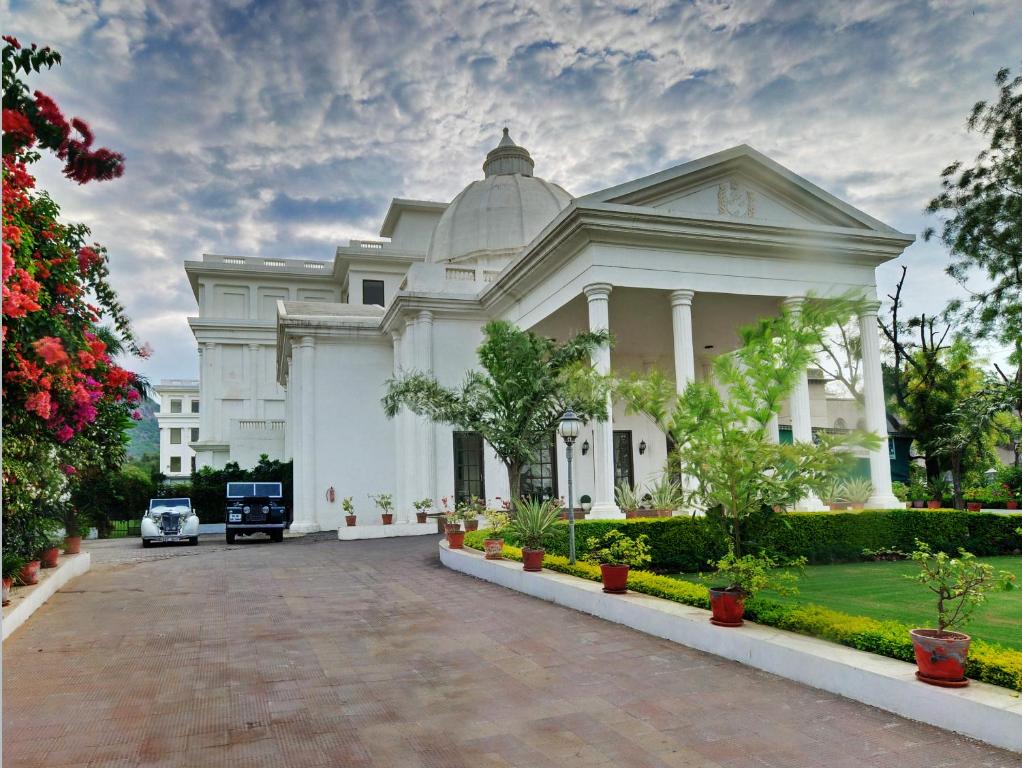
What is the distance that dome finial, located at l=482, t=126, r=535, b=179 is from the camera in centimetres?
2955

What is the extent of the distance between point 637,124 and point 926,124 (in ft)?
16.7

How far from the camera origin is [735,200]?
57.3 ft

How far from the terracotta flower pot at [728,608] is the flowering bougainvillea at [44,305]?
216 inches

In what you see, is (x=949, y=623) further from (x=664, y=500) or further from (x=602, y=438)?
(x=602, y=438)

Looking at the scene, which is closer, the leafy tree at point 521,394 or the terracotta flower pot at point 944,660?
the terracotta flower pot at point 944,660

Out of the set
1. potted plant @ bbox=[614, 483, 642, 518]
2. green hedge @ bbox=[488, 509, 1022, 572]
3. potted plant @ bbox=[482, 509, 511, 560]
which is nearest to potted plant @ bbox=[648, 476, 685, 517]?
potted plant @ bbox=[614, 483, 642, 518]

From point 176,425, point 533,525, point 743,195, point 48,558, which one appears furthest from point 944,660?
point 176,425

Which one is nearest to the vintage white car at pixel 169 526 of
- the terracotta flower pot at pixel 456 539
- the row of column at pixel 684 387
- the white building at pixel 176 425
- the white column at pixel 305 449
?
the white column at pixel 305 449

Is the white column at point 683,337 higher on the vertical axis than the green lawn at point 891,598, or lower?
higher

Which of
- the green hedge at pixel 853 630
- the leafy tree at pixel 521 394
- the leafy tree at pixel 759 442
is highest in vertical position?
the leafy tree at pixel 521 394

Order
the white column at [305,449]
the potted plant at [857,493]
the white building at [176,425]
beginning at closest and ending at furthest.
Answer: the potted plant at [857,493], the white column at [305,449], the white building at [176,425]

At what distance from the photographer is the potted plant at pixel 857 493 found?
16922 mm

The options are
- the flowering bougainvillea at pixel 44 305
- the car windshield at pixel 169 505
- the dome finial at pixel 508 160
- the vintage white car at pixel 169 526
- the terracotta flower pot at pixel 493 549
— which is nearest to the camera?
the flowering bougainvillea at pixel 44 305

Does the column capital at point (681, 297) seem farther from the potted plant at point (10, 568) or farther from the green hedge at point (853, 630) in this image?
the potted plant at point (10, 568)
